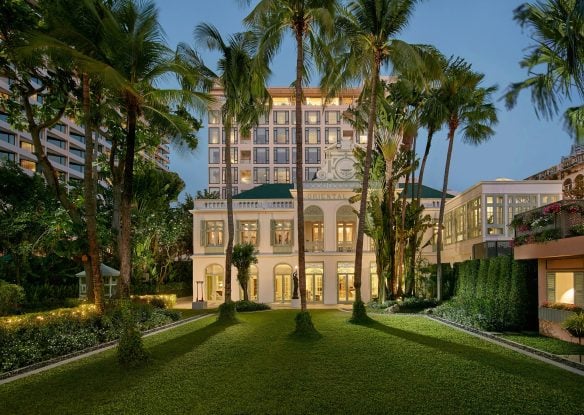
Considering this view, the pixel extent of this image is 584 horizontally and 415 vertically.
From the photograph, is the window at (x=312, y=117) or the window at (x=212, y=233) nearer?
the window at (x=212, y=233)

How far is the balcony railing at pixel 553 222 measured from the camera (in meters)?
14.9

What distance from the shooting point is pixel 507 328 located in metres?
18.2

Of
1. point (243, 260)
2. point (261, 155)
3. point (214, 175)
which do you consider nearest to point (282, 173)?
point (261, 155)

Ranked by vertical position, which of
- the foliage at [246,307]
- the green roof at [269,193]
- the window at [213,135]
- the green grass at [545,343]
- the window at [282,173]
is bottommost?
the foliage at [246,307]

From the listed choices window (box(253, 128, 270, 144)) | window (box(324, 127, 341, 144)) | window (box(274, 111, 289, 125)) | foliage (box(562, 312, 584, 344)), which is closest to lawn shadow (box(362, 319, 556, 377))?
foliage (box(562, 312, 584, 344))

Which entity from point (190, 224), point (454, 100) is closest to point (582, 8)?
point (454, 100)

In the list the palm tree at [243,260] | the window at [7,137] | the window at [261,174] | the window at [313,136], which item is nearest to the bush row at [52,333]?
the palm tree at [243,260]

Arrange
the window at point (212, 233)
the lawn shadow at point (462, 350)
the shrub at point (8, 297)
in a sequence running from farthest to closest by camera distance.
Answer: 1. the window at point (212, 233)
2. the shrub at point (8, 297)
3. the lawn shadow at point (462, 350)

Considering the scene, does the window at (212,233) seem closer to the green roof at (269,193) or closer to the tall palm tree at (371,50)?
the green roof at (269,193)

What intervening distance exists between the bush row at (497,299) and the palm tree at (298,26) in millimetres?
7133

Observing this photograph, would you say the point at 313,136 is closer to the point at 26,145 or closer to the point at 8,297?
the point at 26,145

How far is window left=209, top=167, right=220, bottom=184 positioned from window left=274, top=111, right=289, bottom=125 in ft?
38.6

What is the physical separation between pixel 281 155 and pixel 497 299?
57.4 meters

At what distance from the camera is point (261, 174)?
73.8 m
